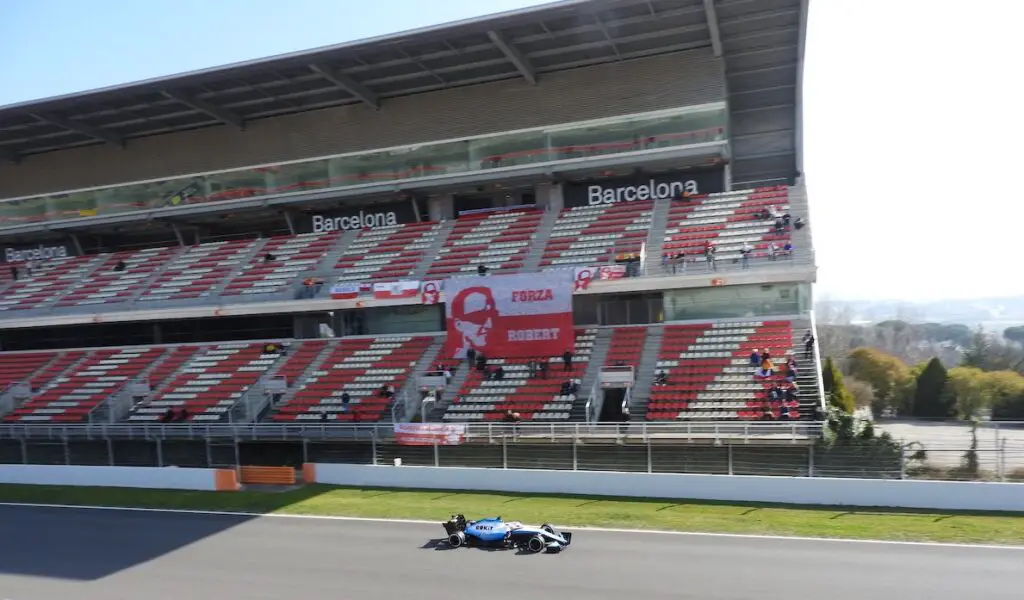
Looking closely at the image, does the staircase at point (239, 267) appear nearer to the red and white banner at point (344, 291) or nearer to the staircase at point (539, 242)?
the red and white banner at point (344, 291)

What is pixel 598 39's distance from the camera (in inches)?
873

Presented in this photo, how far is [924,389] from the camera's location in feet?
101

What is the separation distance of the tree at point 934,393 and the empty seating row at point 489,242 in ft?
63.1

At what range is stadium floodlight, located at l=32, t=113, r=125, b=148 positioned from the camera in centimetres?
2723

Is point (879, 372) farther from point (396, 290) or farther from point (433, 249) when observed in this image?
point (396, 290)

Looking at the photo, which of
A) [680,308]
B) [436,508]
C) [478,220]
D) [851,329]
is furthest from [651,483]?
[851,329]

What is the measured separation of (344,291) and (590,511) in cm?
1226

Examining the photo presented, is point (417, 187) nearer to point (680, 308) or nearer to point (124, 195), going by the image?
point (680, 308)

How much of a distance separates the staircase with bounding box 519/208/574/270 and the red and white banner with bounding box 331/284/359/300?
549cm

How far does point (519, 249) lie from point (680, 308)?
19.1 feet

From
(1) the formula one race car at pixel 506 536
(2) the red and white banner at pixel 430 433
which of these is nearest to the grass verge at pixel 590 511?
(2) the red and white banner at pixel 430 433

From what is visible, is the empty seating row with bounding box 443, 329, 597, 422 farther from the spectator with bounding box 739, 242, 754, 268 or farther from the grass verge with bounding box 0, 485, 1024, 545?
the spectator with bounding box 739, 242, 754, 268

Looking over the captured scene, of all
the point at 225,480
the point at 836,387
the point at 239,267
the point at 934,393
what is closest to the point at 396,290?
the point at 225,480

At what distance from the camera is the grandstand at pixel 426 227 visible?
1939 centimetres
